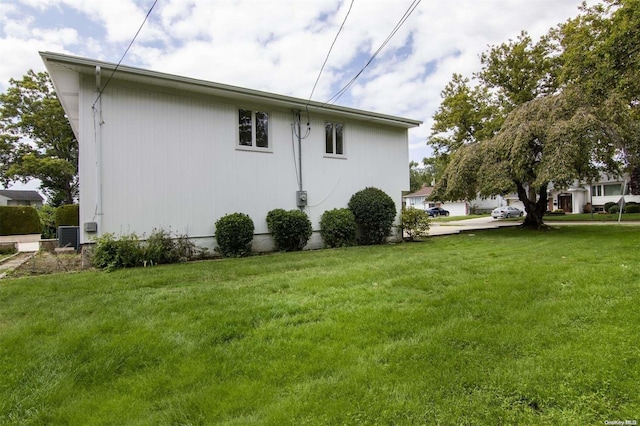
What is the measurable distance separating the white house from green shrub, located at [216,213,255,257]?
52cm

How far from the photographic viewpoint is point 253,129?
31.7 ft

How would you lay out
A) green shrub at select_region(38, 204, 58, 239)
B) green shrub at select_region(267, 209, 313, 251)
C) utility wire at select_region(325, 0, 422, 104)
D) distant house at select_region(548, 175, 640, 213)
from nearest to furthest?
utility wire at select_region(325, 0, 422, 104), green shrub at select_region(267, 209, 313, 251), green shrub at select_region(38, 204, 58, 239), distant house at select_region(548, 175, 640, 213)

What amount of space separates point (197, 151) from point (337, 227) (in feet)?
14.7

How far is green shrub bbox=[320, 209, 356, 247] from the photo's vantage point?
1024 centimetres

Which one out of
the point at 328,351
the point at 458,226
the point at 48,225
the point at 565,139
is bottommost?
the point at 328,351

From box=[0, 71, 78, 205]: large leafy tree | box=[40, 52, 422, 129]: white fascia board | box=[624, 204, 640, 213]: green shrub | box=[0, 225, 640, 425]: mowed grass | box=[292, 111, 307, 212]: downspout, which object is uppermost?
box=[0, 71, 78, 205]: large leafy tree

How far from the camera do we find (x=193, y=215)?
28.2ft

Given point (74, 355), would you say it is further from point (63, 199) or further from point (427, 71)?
point (63, 199)

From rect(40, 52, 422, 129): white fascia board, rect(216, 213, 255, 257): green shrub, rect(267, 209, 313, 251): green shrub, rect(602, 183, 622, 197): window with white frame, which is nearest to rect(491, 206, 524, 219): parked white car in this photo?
rect(602, 183, 622, 197): window with white frame

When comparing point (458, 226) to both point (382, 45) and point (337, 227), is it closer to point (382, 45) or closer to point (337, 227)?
point (337, 227)

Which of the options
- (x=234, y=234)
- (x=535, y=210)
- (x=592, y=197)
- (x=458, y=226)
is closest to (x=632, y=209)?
(x=592, y=197)

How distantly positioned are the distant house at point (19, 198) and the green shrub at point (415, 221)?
4477cm

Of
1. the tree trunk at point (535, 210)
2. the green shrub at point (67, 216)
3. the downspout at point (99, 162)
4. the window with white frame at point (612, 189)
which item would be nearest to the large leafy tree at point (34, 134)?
the green shrub at point (67, 216)

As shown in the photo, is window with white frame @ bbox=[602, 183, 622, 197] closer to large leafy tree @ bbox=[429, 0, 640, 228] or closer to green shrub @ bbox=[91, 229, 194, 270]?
large leafy tree @ bbox=[429, 0, 640, 228]
